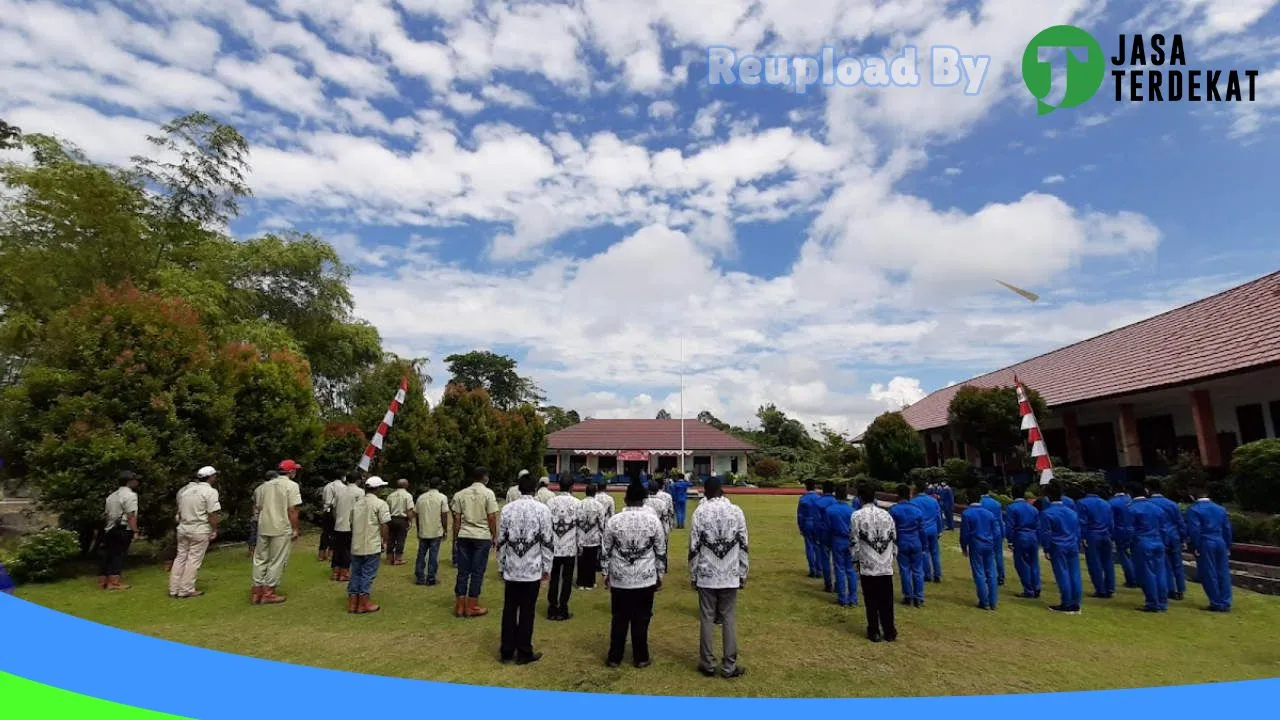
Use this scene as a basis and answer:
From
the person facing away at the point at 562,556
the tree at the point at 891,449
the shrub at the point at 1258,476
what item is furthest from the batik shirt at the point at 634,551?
the tree at the point at 891,449

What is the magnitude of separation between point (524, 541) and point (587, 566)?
2776mm

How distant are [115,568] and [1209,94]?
626 inches

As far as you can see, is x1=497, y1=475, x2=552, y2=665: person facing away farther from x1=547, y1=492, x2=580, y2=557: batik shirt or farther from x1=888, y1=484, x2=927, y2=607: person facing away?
x1=888, y1=484, x2=927, y2=607: person facing away

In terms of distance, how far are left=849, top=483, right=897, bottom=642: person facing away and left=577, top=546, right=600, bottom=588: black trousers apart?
3.20 metres

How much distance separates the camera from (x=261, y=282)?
20266mm

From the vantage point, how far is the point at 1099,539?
7.61 m

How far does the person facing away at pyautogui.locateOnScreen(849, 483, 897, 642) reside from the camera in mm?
5801

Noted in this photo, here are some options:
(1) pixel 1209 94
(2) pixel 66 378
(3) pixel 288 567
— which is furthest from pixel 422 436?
(1) pixel 1209 94

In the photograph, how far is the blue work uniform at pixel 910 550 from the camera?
711 cm

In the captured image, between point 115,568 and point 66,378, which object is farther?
point 66,378

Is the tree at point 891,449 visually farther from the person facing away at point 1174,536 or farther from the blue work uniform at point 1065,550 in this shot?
the blue work uniform at point 1065,550

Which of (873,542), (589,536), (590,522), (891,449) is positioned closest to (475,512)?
(590,522)

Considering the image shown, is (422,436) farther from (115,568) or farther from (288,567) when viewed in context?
(115,568)

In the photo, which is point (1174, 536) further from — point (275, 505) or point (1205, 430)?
point (275, 505)
